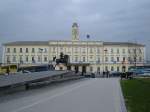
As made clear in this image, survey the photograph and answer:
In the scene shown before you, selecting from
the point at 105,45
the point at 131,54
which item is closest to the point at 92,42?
the point at 105,45

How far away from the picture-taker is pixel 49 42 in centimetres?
15225

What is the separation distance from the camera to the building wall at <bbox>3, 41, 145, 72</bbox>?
150875 mm

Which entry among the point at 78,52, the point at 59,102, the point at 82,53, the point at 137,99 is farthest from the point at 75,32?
the point at 59,102

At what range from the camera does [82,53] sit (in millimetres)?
152625

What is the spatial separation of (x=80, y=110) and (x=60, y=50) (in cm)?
13909

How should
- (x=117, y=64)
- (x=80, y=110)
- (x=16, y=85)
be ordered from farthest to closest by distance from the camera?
(x=117, y=64) < (x=16, y=85) < (x=80, y=110)

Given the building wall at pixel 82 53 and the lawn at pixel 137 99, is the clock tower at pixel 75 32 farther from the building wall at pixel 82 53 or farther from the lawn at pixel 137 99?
the lawn at pixel 137 99

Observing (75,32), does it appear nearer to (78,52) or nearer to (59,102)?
(78,52)

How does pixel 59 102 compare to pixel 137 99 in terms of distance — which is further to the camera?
pixel 137 99

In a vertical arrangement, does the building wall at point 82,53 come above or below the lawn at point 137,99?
above

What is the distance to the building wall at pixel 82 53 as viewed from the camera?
15088 cm

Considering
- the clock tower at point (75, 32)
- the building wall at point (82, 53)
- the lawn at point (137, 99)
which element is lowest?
the lawn at point (137, 99)

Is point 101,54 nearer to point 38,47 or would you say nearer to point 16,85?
point 38,47

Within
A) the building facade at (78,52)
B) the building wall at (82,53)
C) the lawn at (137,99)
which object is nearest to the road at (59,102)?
the lawn at (137,99)
